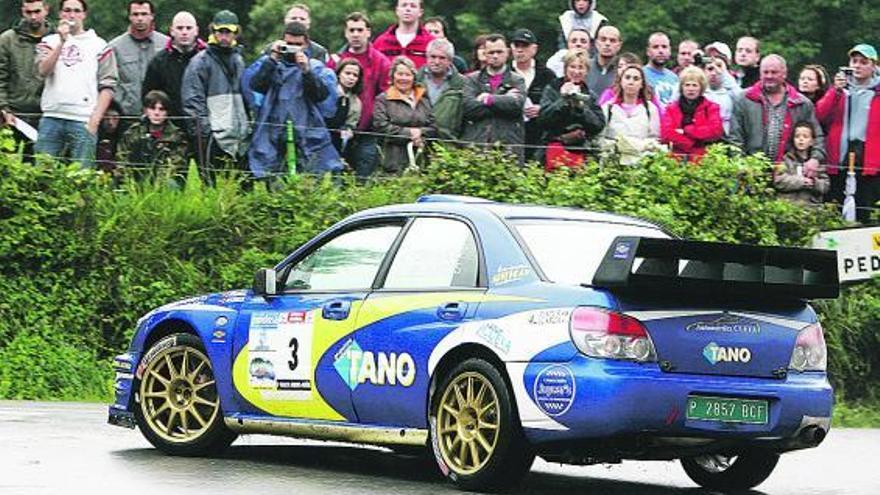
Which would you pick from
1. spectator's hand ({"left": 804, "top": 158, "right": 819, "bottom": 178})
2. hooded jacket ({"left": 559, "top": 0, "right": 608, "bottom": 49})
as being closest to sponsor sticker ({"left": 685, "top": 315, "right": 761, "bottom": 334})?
spectator's hand ({"left": 804, "top": 158, "right": 819, "bottom": 178})

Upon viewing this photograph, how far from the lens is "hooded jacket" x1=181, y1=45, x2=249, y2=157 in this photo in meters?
20.9

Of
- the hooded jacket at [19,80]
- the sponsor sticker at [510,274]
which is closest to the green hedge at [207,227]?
the hooded jacket at [19,80]

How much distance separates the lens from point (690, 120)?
22062 mm

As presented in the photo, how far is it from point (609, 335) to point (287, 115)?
10.1 m

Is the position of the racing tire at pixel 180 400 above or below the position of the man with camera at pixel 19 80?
below

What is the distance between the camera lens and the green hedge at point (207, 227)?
19547 millimetres

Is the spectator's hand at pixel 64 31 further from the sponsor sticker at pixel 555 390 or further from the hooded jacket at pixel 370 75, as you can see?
the sponsor sticker at pixel 555 390

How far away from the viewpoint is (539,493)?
12.0 m

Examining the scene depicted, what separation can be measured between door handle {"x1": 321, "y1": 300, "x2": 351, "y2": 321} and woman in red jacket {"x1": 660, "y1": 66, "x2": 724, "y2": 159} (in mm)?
9631

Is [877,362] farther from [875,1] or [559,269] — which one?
[875,1]

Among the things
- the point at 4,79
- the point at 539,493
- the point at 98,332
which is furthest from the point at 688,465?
the point at 4,79

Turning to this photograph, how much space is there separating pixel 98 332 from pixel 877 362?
7.41 metres

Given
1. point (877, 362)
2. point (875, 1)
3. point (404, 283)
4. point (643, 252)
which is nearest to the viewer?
point (643, 252)

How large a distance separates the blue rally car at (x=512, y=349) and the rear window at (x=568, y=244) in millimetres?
14
